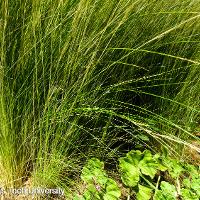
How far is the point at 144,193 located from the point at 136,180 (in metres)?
0.07

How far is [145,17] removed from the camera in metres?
1.88

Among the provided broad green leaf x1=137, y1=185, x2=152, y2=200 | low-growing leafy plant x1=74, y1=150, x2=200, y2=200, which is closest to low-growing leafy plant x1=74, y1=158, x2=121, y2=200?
low-growing leafy plant x1=74, y1=150, x2=200, y2=200

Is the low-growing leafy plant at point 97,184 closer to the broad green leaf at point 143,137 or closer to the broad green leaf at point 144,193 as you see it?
the broad green leaf at point 144,193

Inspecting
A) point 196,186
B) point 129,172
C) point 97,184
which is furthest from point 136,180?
point 196,186

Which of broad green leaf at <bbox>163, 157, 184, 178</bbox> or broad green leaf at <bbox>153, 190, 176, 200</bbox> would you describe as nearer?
broad green leaf at <bbox>153, 190, 176, 200</bbox>

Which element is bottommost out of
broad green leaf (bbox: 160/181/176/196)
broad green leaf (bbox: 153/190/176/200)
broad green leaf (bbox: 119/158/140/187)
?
broad green leaf (bbox: 160/181/176/196)

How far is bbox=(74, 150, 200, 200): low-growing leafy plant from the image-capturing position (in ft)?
5.02

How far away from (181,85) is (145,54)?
303 mm

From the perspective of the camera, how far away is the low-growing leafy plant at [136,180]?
1.53 m

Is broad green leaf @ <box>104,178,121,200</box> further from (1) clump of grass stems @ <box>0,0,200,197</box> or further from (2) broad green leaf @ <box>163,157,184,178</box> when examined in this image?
(2) broad green leaf @ <box>163,157,184,178</box>

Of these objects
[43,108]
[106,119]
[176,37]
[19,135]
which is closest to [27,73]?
[43,108]

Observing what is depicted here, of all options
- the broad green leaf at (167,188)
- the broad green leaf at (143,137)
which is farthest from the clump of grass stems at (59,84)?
the broad green leaf at (167,188)

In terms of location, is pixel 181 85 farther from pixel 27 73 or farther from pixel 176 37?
pixel 27 73

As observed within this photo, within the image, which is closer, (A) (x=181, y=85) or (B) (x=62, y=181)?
(B) (x=62, y=181)
